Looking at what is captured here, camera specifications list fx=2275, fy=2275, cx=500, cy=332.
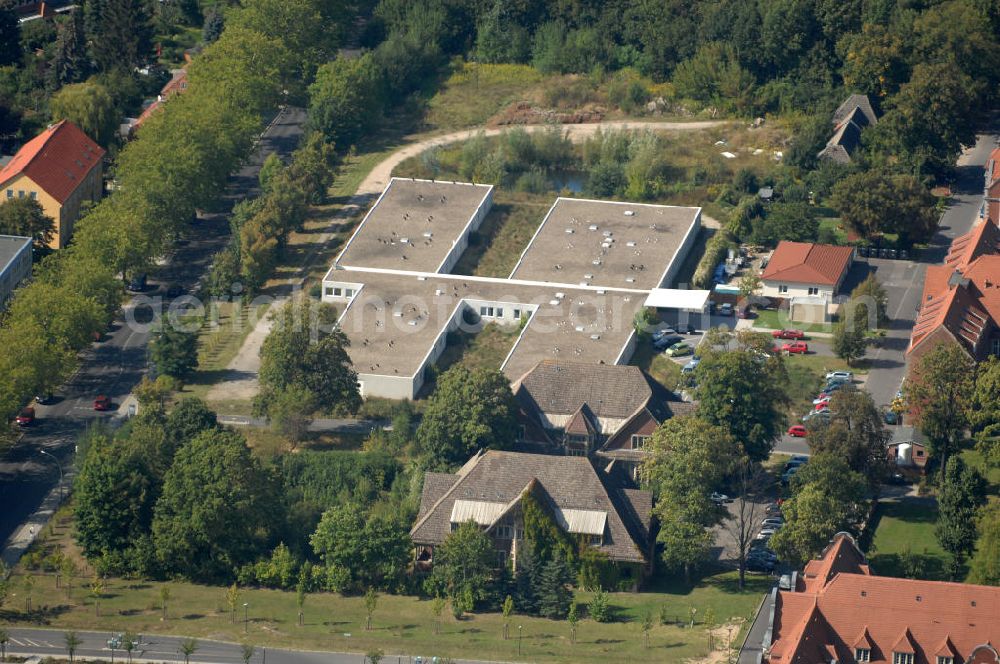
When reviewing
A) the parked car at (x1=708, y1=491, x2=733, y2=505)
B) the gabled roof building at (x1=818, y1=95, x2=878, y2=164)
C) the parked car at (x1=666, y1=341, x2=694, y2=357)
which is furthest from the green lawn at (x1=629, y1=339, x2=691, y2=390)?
the gabled roof building at (x1=818, y1=95, x2=878, y2=164)

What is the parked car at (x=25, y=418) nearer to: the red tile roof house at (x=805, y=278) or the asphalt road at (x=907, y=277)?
the asphalt road at (x=907, y=277)

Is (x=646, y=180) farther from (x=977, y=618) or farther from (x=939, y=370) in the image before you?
(x=977, y=618)

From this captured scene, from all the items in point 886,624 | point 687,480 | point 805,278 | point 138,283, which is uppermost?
point 886,624

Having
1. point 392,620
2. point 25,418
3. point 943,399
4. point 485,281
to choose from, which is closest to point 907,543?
point 943,399

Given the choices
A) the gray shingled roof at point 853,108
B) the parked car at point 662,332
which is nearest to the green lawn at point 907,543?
the parked car at point 662,332

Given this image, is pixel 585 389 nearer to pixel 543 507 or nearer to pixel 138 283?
pixel 543 507

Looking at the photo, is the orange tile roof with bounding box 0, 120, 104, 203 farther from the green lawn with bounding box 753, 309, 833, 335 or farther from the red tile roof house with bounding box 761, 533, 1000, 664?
the red tile roof house with bounding box 761, 533, 1000, 664
